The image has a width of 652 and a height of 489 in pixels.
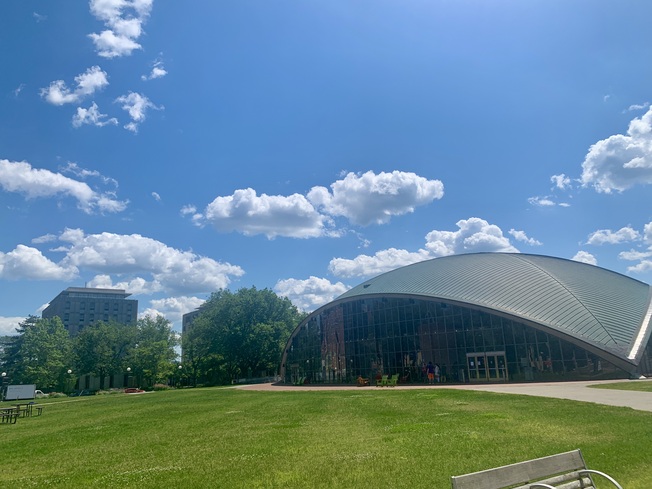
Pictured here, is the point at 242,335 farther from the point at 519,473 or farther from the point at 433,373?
the point at 519,473

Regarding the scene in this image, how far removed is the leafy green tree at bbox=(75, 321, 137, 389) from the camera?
82.2 metres

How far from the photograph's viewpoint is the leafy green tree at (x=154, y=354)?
75125 millimetres

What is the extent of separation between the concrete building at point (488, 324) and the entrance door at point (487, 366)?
81mm

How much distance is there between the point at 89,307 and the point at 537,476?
624ft

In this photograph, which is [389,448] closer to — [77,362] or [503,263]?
[503,263]

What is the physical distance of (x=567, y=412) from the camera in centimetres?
1402

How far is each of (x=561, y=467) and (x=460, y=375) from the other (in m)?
37.6

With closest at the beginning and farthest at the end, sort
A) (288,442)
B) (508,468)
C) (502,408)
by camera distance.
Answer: (508,468) < (288,442) < (502,408)

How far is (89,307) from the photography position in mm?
172625

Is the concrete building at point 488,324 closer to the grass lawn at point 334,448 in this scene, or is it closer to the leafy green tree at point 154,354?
the grass lawn at point 334,448

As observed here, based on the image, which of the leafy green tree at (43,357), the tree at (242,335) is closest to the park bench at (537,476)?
the tree at (242,335)

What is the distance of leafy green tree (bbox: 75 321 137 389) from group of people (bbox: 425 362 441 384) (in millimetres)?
58964

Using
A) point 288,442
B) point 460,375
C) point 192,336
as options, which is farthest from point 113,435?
point 192,336

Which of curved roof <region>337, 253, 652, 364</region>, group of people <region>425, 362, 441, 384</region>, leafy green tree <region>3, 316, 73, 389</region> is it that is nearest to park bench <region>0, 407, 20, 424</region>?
group of people <region>425, 362, 441, 384</region>
